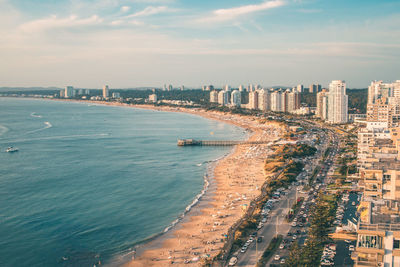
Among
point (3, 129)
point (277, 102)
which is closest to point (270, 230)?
point (3, 129)

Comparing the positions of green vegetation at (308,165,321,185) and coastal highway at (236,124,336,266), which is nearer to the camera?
coastal highway at (236,124,336,266)

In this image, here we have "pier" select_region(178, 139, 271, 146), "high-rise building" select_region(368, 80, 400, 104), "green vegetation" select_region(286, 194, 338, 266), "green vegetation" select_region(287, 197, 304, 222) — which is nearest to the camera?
"green vegetation" select_region(286, 194, 338, 266)

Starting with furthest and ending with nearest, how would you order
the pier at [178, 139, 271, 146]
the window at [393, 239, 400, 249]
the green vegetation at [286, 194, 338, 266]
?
1. the pier at [178, 139, 271, 146]
2. the green vegetation at [286, 194, 338, 266]
3. the window at [393, 239, 400, 249]

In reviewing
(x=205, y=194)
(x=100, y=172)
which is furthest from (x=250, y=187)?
(x=100, y=172)

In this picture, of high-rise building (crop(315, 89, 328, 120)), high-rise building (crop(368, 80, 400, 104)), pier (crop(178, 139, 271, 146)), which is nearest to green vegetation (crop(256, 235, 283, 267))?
pier (crop(178, 139, 271, 146))

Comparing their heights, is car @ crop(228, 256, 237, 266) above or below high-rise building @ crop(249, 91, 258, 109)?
below

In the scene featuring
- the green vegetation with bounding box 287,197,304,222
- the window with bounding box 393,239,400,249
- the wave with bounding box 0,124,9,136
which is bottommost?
the green vegetation with bounding box 287,197,304,222

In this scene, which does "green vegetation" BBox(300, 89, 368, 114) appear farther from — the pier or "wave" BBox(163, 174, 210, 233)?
"wave" BBox(163, 174, 210, 233)
